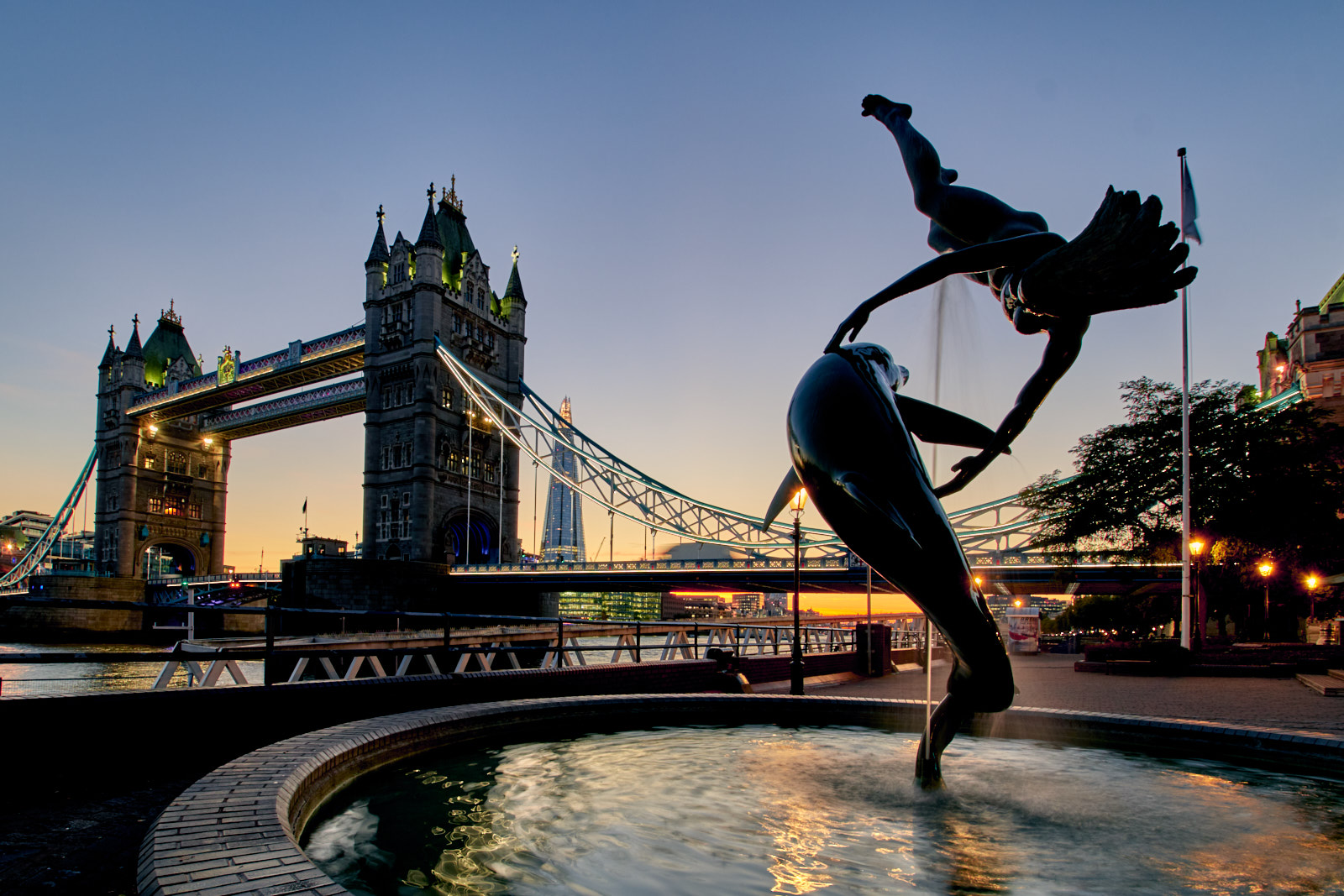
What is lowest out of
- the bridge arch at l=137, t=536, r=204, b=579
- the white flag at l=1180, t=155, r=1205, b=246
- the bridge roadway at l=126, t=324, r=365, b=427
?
the bridge arch at l=137, t=536, r=204, b=579

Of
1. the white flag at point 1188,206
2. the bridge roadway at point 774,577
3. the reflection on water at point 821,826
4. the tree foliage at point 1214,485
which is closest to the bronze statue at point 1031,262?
the reflection on water at point 821,826

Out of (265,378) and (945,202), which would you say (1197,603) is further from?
(265,378)

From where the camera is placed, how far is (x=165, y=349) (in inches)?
3206

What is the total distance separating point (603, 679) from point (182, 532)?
3044 inches

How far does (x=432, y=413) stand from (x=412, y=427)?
202cm

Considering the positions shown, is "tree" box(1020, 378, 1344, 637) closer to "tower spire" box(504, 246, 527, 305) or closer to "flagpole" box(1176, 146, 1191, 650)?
"flagpole" box(1176, 146, 1191, 650)

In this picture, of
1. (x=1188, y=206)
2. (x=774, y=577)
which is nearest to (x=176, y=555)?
(x=774, y=577)

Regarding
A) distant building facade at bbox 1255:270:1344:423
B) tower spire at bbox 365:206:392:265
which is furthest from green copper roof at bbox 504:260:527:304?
distant building facade at bbox 1255:270:1344:423

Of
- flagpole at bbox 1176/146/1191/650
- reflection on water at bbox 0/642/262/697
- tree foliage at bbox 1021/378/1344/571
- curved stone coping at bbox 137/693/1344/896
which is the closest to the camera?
curved stone coping at bbox 137/693/1344/896

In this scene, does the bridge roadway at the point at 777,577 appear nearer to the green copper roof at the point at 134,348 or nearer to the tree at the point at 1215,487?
the tree at the point at 1215,487

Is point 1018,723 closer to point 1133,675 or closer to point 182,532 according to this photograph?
A: point 1133,675

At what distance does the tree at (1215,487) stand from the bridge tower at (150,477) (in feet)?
237

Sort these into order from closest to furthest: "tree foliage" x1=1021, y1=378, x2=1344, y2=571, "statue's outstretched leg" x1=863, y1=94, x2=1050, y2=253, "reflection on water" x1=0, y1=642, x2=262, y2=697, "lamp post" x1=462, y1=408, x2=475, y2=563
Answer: "statue's outstretched leg" x1=863, y1=94, x2=1050, y2=253 < "tree foliage" x1=1021, y1=378, x2=1344, y2=571 < "reflection on water" x1=0, y1=642, x2=262, y2=697 < "lamp post" x1=462, y1=408, x2=475, y2=563

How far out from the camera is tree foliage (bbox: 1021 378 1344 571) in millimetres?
19469
